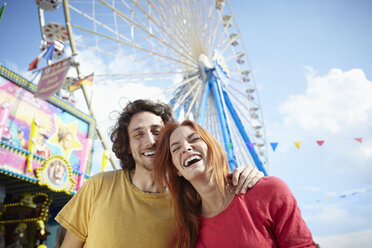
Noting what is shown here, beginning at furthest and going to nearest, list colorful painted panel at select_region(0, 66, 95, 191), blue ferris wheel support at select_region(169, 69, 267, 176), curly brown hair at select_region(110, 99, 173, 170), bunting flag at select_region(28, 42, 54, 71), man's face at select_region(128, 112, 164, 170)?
blue ferris wheel support at select_region(169, 69, 267, 176), bunting flag at select_region(28, 42, 54, 71), colorful painted panel at select_region(0, 66, 95, 191), curly brown hair at select_region(110, 99, 173, 170), man's face at select_region(128, 112, 164, 170)

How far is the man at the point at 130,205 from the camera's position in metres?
1.83

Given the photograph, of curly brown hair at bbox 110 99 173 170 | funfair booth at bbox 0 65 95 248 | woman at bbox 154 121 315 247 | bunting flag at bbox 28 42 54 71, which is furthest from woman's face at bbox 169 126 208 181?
bunting flag at bbox 28 42 54 71

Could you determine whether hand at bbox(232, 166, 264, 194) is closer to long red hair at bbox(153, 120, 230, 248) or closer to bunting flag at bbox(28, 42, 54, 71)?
long red hair at bbox(153, 120, 230, 248)

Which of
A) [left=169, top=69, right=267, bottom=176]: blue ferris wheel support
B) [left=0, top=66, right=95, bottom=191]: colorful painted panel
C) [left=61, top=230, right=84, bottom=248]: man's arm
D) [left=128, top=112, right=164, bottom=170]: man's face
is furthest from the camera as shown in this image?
[left=169, top=69, right=267, bottom=176]: blue ferris wheel support

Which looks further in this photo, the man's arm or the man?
the man's arm

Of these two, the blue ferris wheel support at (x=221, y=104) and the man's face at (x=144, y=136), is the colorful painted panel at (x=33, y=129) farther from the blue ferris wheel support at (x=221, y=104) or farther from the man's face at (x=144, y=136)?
the man's face at (x=144, y=136)

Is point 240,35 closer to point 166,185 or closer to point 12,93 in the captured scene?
point 12,93

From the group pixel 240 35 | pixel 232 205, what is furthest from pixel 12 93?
pixel 240 35

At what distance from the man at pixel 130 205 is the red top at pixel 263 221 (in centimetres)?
10

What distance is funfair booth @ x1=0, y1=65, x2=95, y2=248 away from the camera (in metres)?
7.51

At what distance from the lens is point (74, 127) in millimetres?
10195

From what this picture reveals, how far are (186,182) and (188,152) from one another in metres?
0.38

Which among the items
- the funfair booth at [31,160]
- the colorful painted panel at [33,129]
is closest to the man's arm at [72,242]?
the funfair booth at [31,160]

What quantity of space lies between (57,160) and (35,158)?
0.63m
